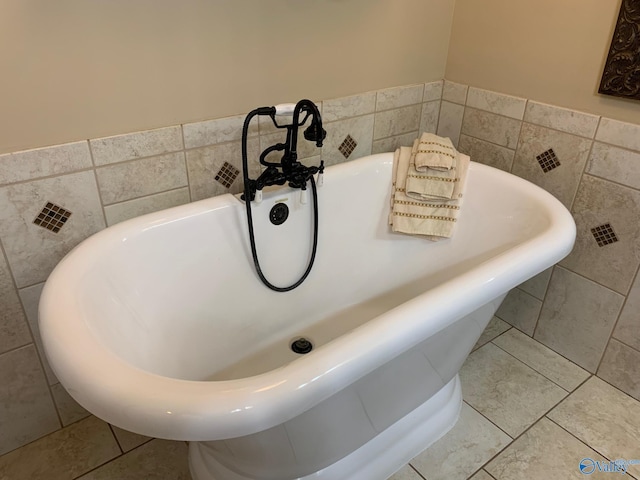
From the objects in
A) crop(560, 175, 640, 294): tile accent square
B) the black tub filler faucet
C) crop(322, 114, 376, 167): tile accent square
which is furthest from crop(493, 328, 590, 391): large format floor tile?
the black tub filler faucet

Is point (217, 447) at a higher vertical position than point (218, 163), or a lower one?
lower

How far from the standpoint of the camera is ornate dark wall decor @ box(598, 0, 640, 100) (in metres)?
1.42

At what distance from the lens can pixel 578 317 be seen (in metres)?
1.80

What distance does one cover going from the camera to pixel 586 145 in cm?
162

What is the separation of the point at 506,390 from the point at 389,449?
1.85 feet

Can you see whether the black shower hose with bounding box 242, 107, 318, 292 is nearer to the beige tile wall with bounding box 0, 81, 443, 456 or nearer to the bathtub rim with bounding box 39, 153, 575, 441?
the beige tile wall with bounding box 0, 81, 443, 456

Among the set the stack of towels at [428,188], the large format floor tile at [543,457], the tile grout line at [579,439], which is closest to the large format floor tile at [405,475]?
the large format floor tile at [543,457]

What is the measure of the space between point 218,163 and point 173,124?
19 cm

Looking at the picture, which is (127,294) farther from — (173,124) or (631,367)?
(631,367)

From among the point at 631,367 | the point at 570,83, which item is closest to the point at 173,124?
the point at 570,83

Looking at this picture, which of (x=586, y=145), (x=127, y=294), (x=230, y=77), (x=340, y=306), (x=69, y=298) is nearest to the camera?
(x=69, y=298)

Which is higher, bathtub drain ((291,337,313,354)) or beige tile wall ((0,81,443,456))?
beige tile wall ((0,81,443,456))

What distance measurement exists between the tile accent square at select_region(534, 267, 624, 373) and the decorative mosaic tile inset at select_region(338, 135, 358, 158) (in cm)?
91

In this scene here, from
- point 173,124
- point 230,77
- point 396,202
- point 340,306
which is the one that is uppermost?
point 230,77
